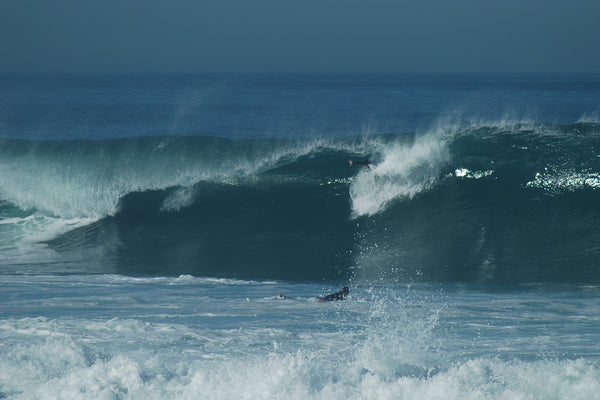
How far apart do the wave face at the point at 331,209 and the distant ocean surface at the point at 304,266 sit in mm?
52

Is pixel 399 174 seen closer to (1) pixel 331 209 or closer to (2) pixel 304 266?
(1) pixel 331 209

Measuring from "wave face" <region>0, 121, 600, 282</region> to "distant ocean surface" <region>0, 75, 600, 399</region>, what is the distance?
52 mm

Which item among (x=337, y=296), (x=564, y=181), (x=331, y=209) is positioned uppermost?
(x=564, y=181)

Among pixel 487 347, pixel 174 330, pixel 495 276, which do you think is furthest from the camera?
pixel 495 276

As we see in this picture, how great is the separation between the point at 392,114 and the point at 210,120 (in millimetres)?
9539

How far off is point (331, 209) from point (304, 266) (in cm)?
250

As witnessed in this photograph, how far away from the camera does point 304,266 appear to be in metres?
11.5

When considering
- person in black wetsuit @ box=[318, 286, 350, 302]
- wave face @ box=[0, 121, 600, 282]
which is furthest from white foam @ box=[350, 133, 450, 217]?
person in black wetsuit @ box=[318, 286, 350, 302]

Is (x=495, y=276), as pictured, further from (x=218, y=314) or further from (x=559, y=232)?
(x=218, y=314)

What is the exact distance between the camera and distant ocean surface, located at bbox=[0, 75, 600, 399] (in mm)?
6363

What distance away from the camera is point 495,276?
10539mm

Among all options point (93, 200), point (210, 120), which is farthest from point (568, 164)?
point (210, 120)

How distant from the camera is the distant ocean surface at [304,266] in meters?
6.36

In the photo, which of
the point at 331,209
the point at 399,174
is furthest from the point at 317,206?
the point at 399,174
